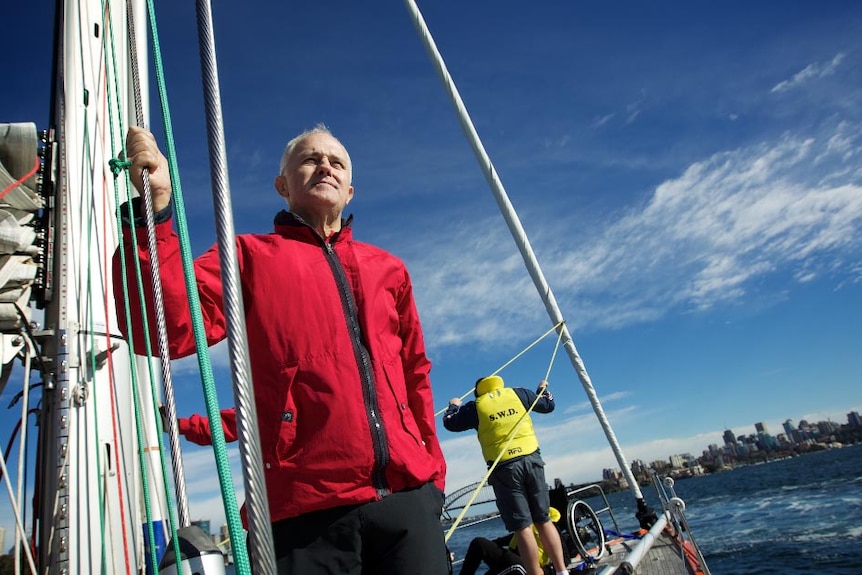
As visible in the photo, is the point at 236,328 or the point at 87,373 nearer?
the point at 236,328

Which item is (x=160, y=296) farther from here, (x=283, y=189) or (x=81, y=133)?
(x=81, y=133)

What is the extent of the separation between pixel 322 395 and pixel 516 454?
4515 millimetres

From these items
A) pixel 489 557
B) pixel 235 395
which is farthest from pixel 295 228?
pixel 489 557

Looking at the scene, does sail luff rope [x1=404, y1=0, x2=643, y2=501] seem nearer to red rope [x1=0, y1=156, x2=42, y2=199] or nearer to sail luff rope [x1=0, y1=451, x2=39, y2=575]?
red rope [x1=0, y1=156, x2=42, y2=199]

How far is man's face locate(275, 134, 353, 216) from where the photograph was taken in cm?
210

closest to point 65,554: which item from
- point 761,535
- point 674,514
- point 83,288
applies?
point 83,288

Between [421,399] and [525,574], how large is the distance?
4.05 metres

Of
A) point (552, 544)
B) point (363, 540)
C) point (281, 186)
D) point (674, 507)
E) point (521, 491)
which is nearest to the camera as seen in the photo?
point (363, 540)

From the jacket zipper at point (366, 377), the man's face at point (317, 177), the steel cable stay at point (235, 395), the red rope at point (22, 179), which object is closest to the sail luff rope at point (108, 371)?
the red rope at point (22, 179)

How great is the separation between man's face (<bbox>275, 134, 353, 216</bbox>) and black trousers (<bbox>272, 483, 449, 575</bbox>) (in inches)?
45.4

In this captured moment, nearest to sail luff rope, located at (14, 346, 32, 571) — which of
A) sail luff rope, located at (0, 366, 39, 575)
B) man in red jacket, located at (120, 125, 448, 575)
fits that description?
sail luff rope, located at (0, 366, 39, 575)

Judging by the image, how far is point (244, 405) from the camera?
89cm

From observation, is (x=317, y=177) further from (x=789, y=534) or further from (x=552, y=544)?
(x=789, y=534)

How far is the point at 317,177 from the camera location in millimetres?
2111
